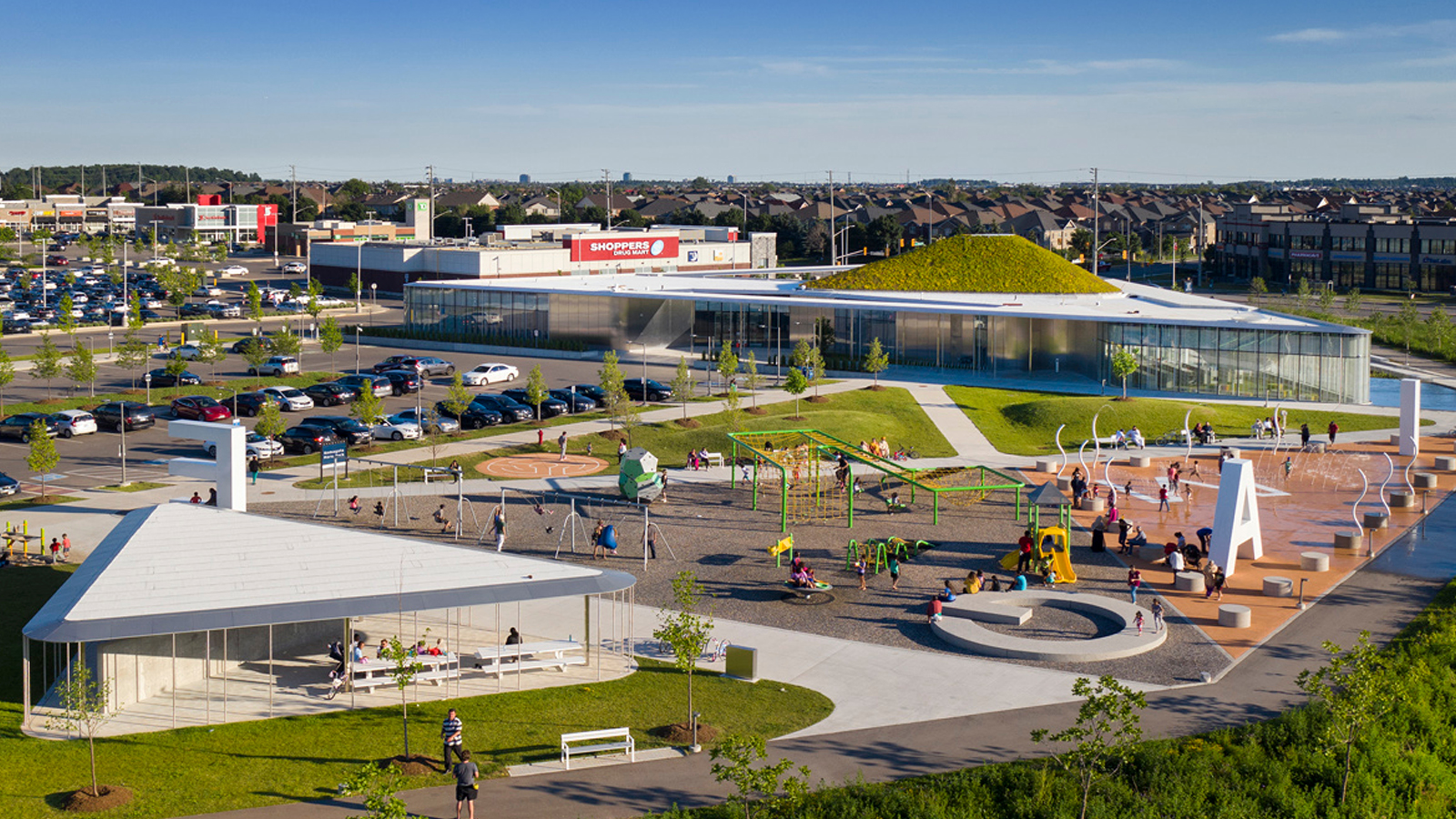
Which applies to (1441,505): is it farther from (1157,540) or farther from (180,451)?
(180,451)

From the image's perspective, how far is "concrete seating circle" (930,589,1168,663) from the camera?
3425 cm

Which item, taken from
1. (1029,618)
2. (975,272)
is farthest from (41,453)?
(975,272)

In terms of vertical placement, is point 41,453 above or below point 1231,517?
above

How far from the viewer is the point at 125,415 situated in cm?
6272

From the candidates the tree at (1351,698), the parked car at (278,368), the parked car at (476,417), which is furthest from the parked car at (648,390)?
the tree at (1351,698)

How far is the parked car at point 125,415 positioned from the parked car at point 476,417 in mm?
13389

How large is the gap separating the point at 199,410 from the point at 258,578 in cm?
3635

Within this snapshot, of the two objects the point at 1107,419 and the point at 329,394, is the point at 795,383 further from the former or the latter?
the point at 329,394

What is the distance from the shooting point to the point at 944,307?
82.1 meters

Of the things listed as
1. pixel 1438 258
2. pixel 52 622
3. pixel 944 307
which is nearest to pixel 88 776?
pixel 52 622

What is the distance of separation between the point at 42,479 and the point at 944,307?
50407mm

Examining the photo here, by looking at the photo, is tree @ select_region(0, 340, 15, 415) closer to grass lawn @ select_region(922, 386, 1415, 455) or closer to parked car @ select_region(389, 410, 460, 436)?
parked car @ select_region(389, 410, 460, 436)

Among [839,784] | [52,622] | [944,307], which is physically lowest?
[839,784]

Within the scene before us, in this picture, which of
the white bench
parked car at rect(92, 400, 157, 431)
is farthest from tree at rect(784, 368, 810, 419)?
the white bench
